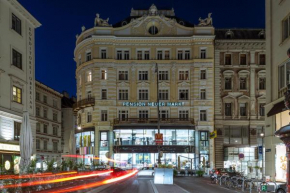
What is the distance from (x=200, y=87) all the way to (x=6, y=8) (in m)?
36.5

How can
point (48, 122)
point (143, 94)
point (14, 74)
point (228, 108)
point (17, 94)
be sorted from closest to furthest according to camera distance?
point (14, 74)
point (17, 94)
point (143, 94)
point (228, 108)
point (48, 122)

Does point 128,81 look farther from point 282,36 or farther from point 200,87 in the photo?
point 282,36

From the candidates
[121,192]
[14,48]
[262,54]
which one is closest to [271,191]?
[121,192]

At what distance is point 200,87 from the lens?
6650 centimetres

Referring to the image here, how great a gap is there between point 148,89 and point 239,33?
17365mm

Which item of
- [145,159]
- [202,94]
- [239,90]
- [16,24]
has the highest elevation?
[16,24]

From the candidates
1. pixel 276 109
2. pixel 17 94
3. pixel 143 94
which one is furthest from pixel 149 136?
pixel 276 109

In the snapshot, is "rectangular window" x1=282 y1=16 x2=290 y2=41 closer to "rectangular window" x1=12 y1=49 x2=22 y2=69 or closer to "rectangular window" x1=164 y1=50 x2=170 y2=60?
"rectangular window" x1=12 y1=49 x2=22 y2=69

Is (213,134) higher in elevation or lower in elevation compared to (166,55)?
lower

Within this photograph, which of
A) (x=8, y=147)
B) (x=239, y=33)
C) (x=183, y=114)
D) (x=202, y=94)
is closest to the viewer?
(x=8, y=147)

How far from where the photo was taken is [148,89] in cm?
6731

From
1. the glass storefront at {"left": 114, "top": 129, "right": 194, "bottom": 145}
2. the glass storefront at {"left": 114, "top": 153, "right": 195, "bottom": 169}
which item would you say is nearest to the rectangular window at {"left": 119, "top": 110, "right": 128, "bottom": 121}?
the glass storefront at {"left": 114, "top": 129, "right": 194, "bottom": 145}

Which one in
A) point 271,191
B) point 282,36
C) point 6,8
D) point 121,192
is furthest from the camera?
point 6,8

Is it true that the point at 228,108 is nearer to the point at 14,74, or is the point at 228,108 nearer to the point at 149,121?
the point at 149,121
